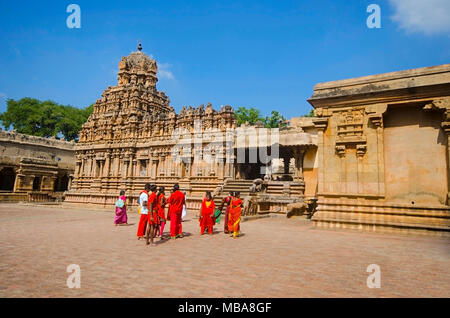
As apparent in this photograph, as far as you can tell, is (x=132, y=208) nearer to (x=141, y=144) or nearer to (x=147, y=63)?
(x=141, y=144)

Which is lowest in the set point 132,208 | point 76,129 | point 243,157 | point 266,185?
point 132,208

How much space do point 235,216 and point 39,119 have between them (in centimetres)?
5245

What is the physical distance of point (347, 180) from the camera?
1052 cm

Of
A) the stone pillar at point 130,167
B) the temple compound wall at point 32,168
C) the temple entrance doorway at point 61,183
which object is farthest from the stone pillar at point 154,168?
the temple entrance doorway at point 61,183

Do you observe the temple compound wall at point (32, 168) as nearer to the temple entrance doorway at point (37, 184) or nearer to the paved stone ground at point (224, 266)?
the temple entrance doorway at point (37, 184)

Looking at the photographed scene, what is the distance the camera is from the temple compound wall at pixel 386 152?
9.37 meters

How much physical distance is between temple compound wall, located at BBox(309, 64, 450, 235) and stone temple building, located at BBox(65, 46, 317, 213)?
5665 mm

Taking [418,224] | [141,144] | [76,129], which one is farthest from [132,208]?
[76,129]

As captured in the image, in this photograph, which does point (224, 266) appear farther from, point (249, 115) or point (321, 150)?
point (249, 115)

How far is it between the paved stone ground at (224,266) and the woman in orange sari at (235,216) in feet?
1.45

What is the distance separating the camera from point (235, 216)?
895 cm

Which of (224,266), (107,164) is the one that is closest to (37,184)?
(107,164)
